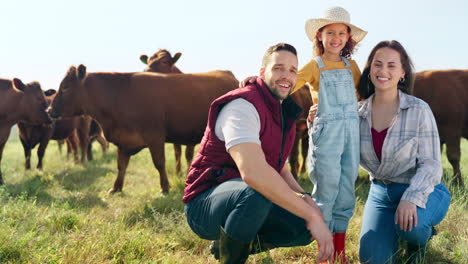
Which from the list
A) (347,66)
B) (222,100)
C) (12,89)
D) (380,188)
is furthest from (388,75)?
(12,89)

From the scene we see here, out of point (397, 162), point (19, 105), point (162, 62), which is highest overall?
point (162, 62)

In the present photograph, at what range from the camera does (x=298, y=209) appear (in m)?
2.26

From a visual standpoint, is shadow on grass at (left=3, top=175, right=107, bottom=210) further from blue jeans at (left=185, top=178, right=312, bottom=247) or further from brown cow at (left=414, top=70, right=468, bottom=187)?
brown cow at (left=414, top=70, right=468, bottom=187)

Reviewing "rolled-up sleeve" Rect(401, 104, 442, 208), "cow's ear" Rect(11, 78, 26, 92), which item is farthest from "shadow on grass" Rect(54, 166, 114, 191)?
"rolled-up sleeve" Rect(401, 104, 442, 208)

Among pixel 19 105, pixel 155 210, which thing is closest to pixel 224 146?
pixel 155 210

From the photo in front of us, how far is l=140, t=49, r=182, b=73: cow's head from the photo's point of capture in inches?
337

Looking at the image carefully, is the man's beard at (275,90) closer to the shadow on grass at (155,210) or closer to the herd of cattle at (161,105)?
the shadow on grass at (155,210)

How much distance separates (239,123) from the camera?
7.52 ft

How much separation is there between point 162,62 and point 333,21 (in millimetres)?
5742

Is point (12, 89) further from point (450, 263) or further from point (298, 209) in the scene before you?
point (450, 263)

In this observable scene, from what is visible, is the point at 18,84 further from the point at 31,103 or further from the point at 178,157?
the point at 178,157

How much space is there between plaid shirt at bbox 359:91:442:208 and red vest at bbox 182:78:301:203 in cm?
85

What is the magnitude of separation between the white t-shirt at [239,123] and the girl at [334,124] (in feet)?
3.53

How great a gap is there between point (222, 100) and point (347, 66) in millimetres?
1585
